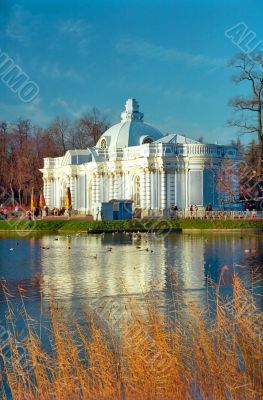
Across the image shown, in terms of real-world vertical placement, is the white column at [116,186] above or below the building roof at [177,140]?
below

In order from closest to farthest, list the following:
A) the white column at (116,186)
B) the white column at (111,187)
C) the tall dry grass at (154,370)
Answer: the tall dry grass at (154,370), the white column at (116,186), the white column at (111,187)

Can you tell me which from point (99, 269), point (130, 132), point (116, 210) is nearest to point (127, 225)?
point (116, 210)

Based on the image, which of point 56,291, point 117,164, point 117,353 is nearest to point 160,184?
point 117,164

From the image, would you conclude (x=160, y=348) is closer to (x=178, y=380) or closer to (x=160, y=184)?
(x=178, y=380)

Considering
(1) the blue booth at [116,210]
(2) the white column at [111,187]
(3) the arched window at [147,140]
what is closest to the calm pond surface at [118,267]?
(1) the blue booth at [116,210]

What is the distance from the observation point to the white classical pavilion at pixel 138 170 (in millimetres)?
51688

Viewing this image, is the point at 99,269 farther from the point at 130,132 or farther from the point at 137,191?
the point at 130,132

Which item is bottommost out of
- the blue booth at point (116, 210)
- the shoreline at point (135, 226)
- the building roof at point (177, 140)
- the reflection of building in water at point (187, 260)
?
the reflection of building in water at point (187, 260)

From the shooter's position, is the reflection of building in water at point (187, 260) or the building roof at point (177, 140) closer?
the reflection of building in water at point (187, 260)

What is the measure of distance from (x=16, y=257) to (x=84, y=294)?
11131 millimetres

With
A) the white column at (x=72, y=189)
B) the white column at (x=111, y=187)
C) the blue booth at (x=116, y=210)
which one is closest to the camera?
the blue booth at (x=116, y=210)

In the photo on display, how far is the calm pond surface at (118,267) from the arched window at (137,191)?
17.8 metres

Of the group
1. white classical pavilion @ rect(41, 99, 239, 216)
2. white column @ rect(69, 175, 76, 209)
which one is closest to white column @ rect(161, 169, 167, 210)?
white classical pavilion @ rect(41, 99, 239, 216)

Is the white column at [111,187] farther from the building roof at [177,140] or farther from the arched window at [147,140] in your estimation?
the building roof at [177,140]
